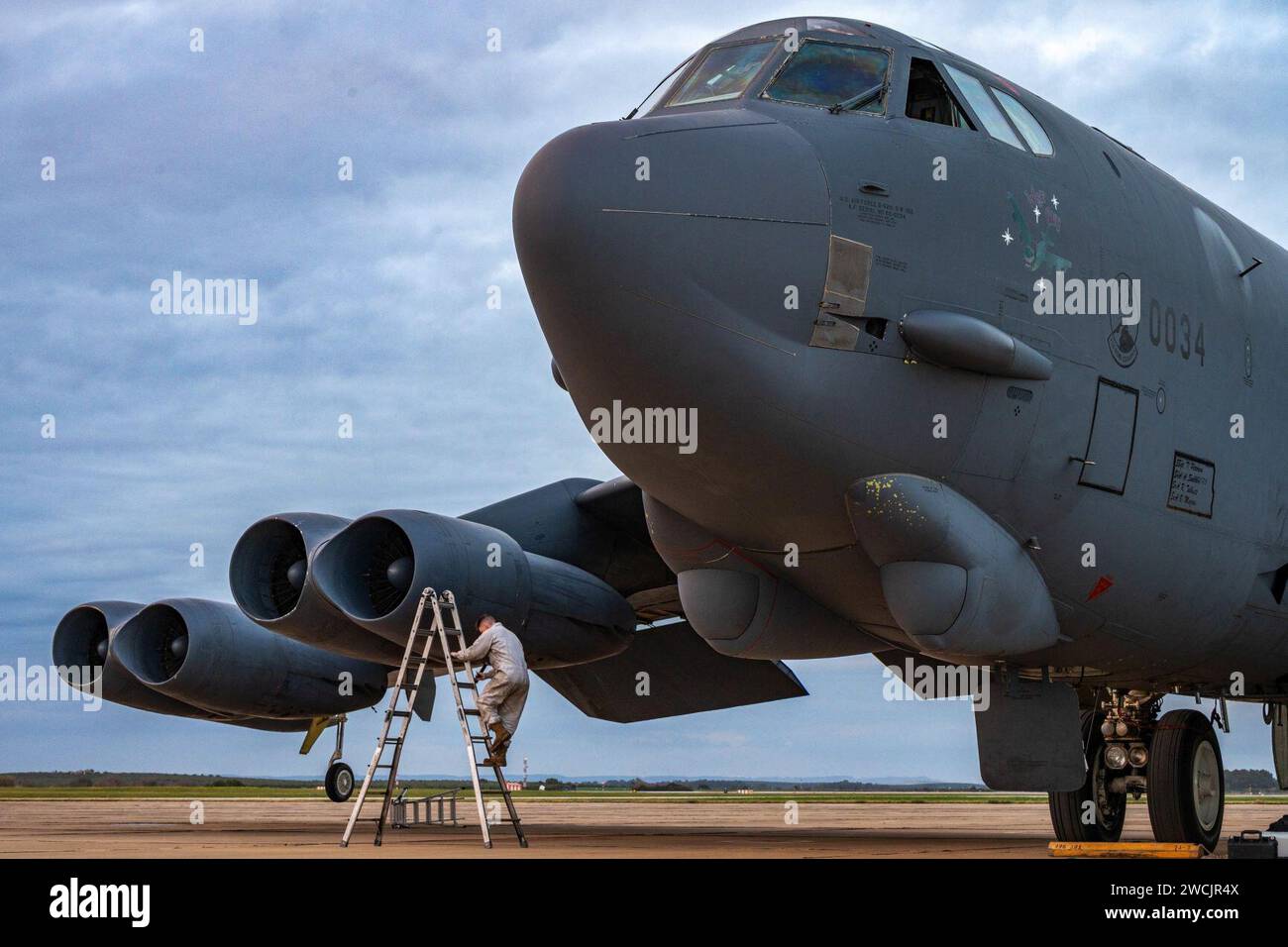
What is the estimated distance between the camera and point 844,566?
9211mm

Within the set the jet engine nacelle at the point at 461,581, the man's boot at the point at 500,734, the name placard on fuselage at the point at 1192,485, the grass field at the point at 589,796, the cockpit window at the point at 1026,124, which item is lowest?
the grass field at the point at 589,796

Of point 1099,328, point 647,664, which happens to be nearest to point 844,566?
point 1099,328

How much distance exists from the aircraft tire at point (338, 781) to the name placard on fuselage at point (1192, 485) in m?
13.7

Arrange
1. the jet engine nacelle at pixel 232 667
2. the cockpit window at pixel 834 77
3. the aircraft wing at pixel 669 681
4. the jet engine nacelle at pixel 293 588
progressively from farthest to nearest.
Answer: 1. the jet engine nacelle at pixel 232 667
2. the aircraft wing at pixel 669 681
3. the jet engine nacelle at pixel 293 588
4. the cockpit window at pixel 834 77

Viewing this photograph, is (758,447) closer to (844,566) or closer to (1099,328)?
(844,566)

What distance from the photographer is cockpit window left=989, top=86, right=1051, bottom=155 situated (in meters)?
9.53

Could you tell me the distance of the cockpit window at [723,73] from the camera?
9.02 meters

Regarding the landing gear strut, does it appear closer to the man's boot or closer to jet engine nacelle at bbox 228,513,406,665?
jet engine nacelle at bbox 228,513,406,665

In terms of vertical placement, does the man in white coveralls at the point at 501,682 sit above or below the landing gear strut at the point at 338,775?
above

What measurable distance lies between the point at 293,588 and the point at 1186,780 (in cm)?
829

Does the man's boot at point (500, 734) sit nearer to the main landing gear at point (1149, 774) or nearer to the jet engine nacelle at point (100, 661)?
the main landing gear at point (1149, 774)

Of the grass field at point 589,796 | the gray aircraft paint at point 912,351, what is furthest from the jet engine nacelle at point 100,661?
the grass field at point 589,796
